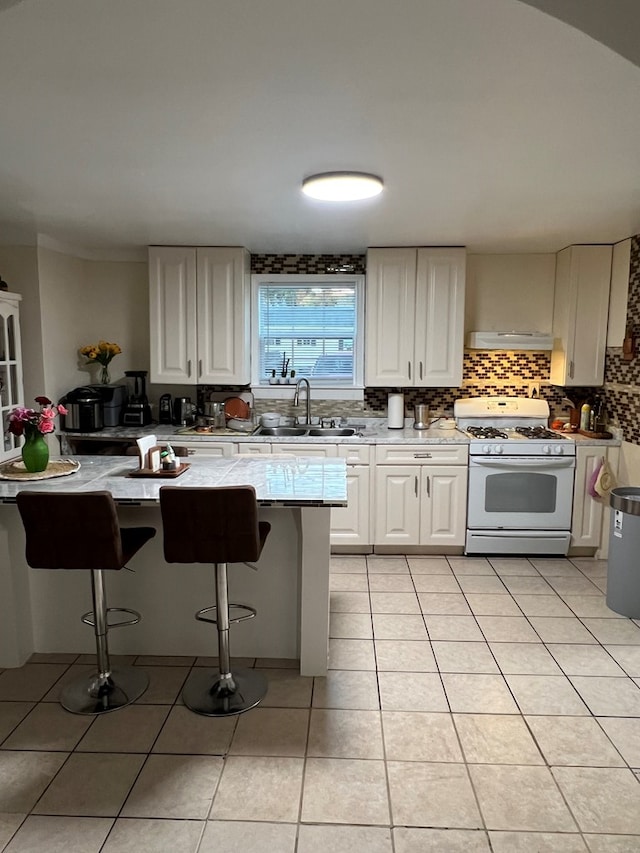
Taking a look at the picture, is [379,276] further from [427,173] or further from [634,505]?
[634,505]

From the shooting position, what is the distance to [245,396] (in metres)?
4.93

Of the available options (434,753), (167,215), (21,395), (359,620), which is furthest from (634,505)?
(21,395)

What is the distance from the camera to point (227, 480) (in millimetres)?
2770

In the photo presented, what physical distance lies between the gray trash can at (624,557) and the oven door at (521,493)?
0.71 m

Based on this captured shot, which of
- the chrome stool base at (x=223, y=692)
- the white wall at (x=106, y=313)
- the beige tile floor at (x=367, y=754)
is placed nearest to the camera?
the beige tile floor at (x=367, y=754)

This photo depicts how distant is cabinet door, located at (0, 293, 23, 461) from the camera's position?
3.75m

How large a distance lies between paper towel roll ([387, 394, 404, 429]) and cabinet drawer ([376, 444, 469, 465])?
455 mm

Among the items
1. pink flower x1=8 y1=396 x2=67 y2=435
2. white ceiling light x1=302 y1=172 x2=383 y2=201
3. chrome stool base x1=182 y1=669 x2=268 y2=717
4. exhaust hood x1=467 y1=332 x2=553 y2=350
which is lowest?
chrome stool base x1=182 y1=669 x2=268 y2=717

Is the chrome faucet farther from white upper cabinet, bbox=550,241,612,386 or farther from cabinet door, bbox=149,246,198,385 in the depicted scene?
white upper cabinet, bbox=550,241,612,386

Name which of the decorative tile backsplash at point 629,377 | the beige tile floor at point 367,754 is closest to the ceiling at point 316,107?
the decorative tile backsplash at point 629,377

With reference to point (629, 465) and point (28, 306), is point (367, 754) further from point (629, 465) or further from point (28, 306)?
point (28, 306)

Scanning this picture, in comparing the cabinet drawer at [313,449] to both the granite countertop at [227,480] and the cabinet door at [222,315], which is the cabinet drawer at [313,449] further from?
the granite countertop at [227,480]

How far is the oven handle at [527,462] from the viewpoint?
4199 mm

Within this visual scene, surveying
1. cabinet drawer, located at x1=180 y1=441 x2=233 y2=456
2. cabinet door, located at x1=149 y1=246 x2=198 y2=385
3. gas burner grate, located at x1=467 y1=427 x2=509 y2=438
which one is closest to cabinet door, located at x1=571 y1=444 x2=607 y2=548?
gas burner grate, located at x1=467 y1=427 x2=509 y2=438
